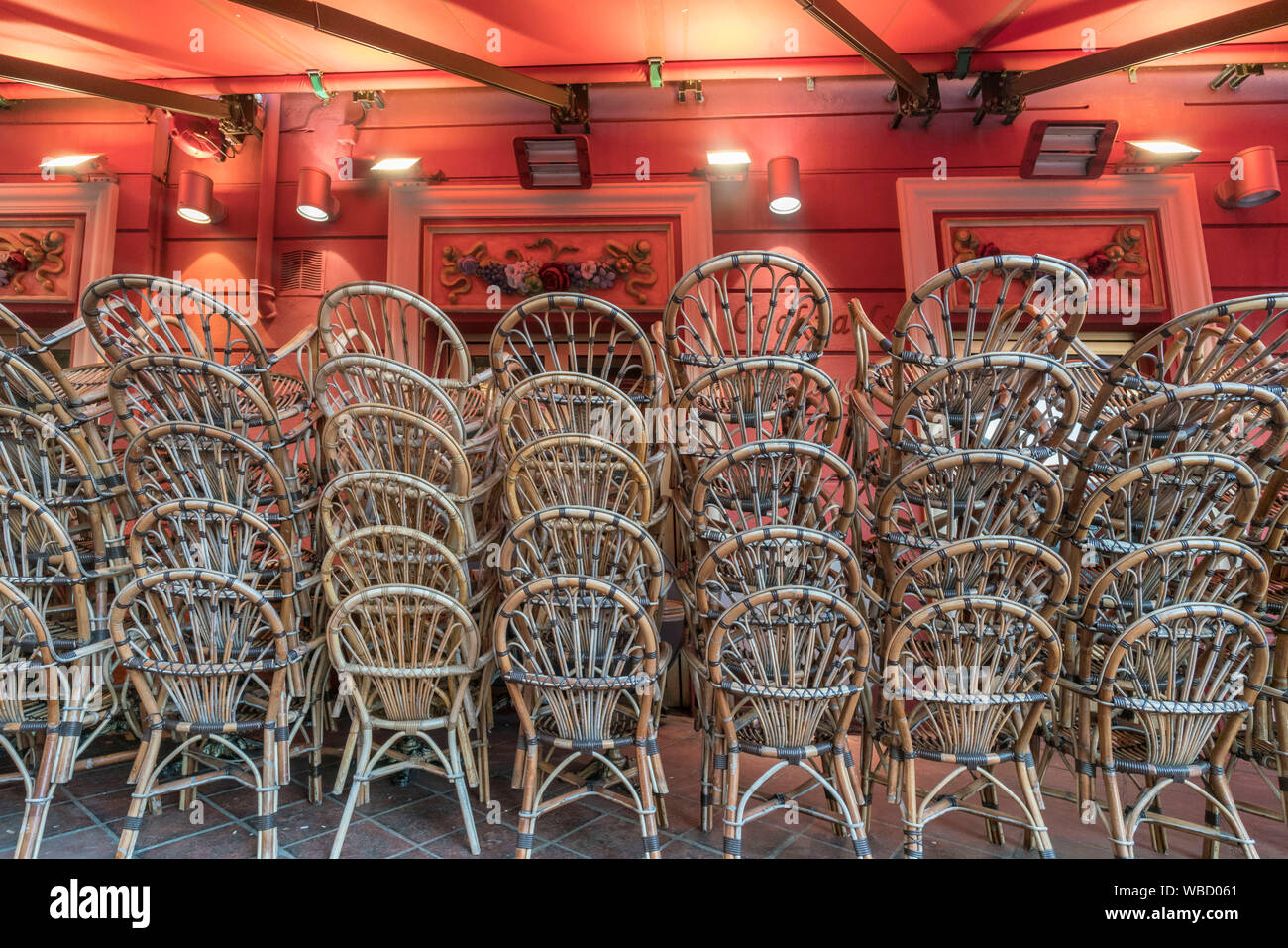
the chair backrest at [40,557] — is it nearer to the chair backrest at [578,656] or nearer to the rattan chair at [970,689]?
the chair backrest at [578,656]

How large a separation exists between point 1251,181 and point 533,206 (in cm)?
439

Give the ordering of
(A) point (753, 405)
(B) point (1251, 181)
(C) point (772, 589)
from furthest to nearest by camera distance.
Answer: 1. (B) point (1251, 181)
2. (A) point (753, 405)
3. (C) point (772, 589)

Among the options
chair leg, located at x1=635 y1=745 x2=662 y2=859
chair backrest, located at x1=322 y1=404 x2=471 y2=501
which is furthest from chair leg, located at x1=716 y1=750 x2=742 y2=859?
chair backrest, located at x1=322 y1=404 x2=471 y2=501

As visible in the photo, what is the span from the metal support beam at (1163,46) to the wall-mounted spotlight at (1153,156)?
591mm

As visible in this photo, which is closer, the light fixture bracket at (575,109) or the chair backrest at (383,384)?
→ the chair backrest at (383,384)

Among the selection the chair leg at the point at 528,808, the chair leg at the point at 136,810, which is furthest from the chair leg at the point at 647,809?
the chair leg at the point at 136,810

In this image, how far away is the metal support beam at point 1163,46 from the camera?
3.32 meters

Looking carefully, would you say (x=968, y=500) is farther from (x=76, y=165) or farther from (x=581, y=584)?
(x=76, y=165)

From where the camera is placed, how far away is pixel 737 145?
4.54 metres

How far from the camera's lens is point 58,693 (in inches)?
74.4

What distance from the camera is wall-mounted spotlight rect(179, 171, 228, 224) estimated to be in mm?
4238

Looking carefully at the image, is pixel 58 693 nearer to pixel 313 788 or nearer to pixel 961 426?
pixel 313 788

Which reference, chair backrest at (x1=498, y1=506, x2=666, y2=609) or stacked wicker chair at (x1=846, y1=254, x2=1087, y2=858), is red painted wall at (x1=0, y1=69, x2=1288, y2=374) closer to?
stacked wicker chair at (x1=846, y1=254, x2=1087, y2=858)

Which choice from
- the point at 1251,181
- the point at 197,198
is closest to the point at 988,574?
the point at 1251,181
